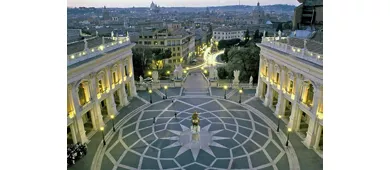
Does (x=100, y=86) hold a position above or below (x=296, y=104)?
above

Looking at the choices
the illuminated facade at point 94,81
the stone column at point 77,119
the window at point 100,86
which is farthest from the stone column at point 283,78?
the stone column at point 77,119

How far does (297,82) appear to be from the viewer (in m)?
26.5

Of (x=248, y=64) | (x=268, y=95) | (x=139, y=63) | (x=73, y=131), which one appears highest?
(x=139, y=63)

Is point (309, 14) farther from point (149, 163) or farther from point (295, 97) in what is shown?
point (149, 163)

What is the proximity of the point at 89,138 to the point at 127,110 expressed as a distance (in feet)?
27.1

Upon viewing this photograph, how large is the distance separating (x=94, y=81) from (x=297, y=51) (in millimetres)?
22875

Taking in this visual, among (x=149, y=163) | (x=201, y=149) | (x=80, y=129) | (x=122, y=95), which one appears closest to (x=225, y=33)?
(x=122, y=95)

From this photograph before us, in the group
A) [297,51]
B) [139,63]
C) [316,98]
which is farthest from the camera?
[139,63]

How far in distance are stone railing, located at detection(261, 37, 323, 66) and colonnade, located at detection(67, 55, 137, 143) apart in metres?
21.1

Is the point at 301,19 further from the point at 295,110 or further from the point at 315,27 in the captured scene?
the point at 295,110

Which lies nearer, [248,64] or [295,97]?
[295,97]

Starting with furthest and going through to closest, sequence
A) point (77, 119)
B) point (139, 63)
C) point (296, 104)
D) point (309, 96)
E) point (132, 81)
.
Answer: point (139, 63) → point (132, 81) → point (296, 104) → point (309, 96) → point (77, 119)

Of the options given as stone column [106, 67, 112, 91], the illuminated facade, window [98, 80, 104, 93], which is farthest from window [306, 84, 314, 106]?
window [98, 80, 104, 93]

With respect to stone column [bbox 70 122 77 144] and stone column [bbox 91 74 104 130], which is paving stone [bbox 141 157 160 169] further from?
stone column [bbox 91 74 104 130]
